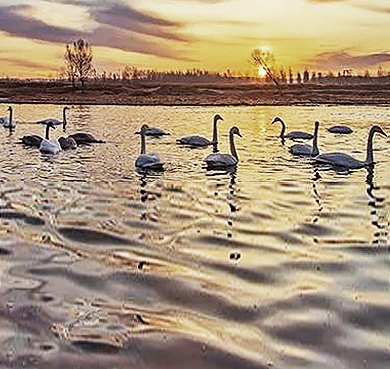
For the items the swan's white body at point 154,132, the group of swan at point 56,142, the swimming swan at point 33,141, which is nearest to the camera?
the group of swan at point 56,142

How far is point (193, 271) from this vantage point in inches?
301

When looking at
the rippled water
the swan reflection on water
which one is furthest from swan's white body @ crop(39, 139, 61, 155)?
the swan reflection on water

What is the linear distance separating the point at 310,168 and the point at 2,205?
8353 millimetres

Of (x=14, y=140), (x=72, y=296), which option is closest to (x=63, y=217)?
(x=72, y=296)

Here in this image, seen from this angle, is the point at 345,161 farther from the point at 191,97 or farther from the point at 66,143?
the point at 191,97

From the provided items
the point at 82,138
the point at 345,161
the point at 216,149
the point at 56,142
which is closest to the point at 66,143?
the point at 56,142

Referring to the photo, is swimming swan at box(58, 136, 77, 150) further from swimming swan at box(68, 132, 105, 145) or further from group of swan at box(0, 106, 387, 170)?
swimming swan at box(68, 132, 105, 145)

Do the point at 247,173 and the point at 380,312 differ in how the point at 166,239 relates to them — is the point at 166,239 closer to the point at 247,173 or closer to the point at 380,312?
the point at 380,312

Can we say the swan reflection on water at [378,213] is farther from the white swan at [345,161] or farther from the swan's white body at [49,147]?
the swan's white body at [49,147]

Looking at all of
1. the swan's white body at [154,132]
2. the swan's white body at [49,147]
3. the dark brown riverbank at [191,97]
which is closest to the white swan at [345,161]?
the swan's white body at [49,147]

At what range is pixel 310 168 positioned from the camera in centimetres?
1725

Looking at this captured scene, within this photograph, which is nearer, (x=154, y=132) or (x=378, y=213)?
(x=378, y=213)

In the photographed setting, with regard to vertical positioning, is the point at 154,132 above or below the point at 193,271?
above

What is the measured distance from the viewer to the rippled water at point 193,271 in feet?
18.2
